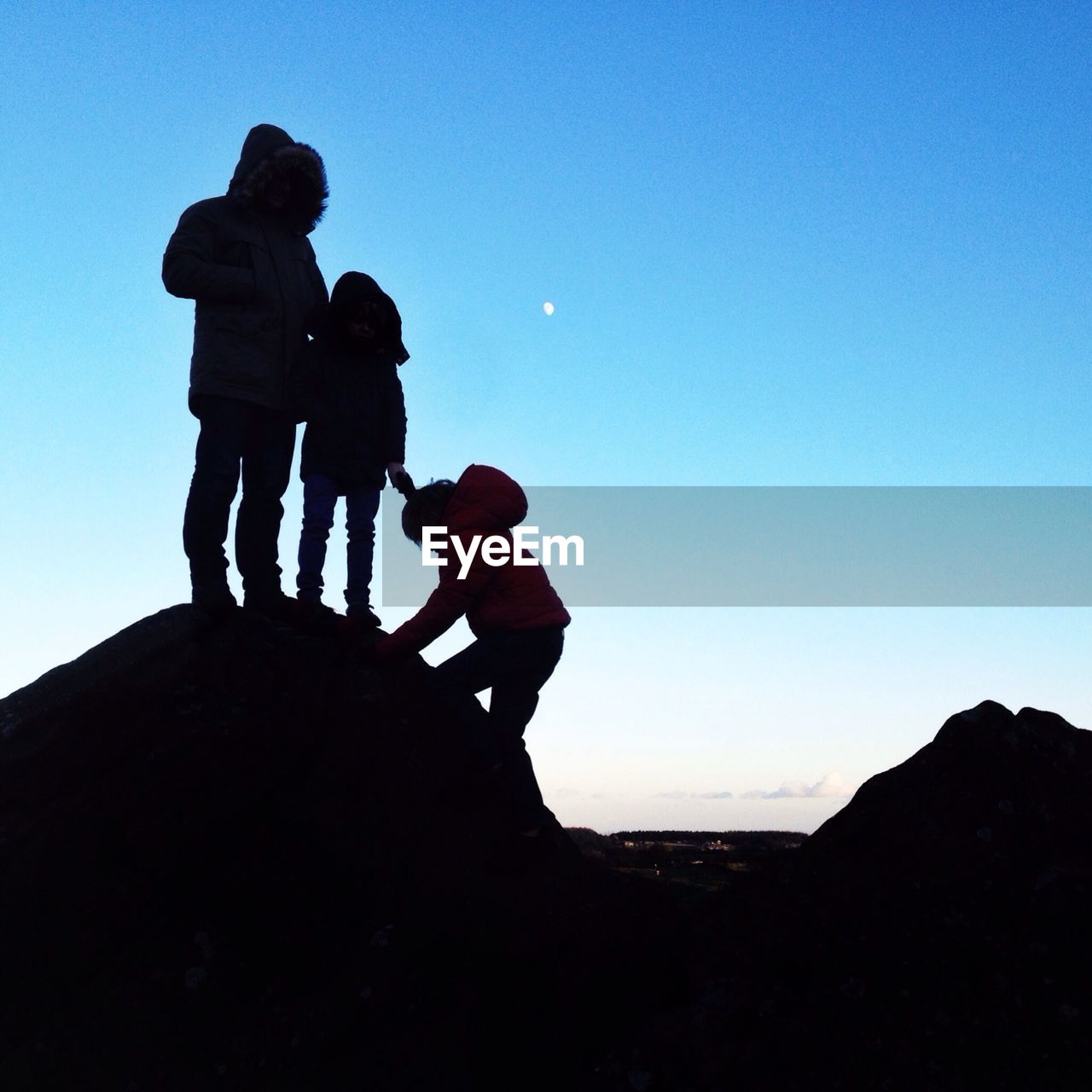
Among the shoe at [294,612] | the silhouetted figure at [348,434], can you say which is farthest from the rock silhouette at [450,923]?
the silhouetted figure at [348,434]

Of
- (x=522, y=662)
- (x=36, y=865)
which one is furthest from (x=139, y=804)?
(x=522, y=662)

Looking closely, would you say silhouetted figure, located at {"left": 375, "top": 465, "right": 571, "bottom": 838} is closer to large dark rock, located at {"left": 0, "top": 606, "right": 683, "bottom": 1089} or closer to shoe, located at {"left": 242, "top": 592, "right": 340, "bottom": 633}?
large dark rock, located at {"left": 0, "top": 606, "right": 683, "bottom": 1089}

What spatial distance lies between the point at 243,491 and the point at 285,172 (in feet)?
7.51

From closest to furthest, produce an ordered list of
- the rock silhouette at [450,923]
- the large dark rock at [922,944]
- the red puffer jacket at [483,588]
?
the large dark rock at [922,944], the rock silhouette at [450,923], the red puffer jacket at [483,588]

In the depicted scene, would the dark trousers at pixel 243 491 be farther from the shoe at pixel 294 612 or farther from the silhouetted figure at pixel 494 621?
the silhouetted figure at pixel 494 621

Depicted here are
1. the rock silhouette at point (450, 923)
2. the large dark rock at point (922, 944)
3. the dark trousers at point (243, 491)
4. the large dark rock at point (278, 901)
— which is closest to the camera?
the large dark rock at point (922, 944)

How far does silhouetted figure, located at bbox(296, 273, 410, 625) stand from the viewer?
765 cm

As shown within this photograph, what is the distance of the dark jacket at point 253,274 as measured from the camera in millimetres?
7449

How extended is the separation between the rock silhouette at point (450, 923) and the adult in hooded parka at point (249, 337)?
1.05m

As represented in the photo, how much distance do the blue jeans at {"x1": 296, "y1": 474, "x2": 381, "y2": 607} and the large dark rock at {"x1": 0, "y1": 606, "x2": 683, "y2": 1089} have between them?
632 mm

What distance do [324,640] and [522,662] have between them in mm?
1747

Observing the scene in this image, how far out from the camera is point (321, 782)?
21.5 ft

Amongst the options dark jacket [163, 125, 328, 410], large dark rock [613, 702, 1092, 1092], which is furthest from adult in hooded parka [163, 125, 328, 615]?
large dark rock [613, 702, 1092, 1092]

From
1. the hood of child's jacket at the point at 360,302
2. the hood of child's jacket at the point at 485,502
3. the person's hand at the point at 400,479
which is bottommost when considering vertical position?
the hood of child's jacket at the point at 485,502
